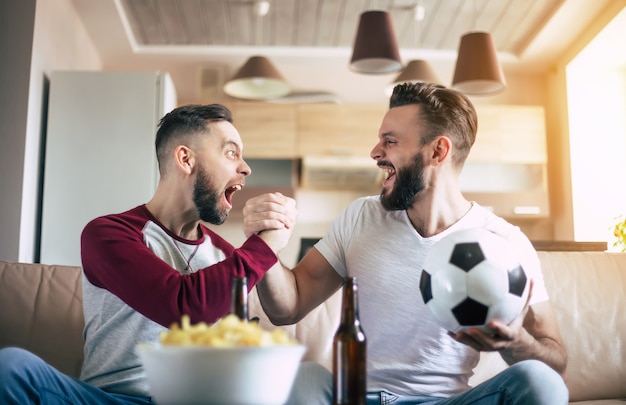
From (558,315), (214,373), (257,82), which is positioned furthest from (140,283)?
(257,82)

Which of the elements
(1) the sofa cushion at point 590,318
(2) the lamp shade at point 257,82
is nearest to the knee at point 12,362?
(1) the sofa cushion at point 590,318

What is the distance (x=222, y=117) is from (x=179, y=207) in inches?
11.4

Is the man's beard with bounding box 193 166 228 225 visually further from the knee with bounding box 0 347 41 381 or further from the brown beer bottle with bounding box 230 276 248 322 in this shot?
the brown beer bottle with bounding box 230 276 248 322

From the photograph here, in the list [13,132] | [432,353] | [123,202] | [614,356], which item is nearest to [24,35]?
[13,132]

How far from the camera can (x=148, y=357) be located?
→ 0.82m

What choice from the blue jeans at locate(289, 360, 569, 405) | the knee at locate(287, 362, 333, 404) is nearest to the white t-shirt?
the blue jeans at locate(289, 360, 569, 405)

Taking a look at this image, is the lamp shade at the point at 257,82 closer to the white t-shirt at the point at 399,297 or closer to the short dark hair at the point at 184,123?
the short dark hair at the point at 184,123

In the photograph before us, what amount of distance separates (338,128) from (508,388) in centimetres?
402

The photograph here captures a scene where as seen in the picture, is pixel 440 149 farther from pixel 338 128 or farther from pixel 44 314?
pixel 338 128

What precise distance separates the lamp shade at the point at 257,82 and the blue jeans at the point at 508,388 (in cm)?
296

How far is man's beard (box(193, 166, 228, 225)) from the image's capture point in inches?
67.4

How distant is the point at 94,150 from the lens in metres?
3.93

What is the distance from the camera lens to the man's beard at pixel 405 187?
1.77m

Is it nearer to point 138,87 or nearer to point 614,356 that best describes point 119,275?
point 614,356
